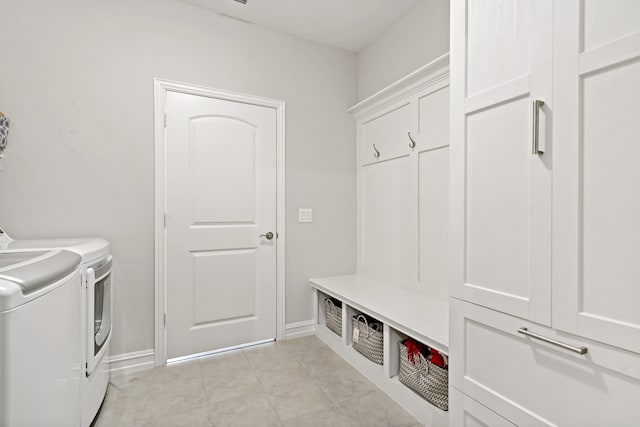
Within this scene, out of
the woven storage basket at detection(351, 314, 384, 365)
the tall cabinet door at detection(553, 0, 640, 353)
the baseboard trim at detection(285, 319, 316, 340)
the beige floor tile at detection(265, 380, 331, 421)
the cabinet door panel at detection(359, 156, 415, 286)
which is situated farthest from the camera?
the baseboard trim at detection(285, 319, 316, 340)

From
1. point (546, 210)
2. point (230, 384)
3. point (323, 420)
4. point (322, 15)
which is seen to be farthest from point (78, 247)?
point (322, 15)

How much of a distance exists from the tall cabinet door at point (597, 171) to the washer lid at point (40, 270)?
66.1 inches

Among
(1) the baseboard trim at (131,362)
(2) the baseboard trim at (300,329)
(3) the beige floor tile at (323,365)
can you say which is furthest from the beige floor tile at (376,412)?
(1) the baseboard trim at (131,362)

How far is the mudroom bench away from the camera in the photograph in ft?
5.34

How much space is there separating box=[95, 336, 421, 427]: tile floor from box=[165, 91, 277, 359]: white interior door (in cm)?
29

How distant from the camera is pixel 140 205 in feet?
7.27

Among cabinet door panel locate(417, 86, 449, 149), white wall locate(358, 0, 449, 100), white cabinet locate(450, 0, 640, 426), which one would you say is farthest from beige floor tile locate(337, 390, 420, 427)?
white wall locate(358, 0, 449, 100)

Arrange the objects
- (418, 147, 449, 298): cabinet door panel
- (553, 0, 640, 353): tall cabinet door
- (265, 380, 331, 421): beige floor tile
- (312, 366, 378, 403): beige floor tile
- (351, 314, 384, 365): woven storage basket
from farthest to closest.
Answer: (418, 147, 449, 298): cabinet door panel < (351, 314, 384, 365): woven storage basket < (312, 366, 378, 403): beige floor tile < (265, 380, 331, 421): beige floor tile < (553, 0, 640, 353): tall cabinet door

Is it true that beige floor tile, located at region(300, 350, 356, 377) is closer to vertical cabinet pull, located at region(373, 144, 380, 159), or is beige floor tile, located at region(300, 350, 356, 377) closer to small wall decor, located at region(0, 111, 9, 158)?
vertical cabinet pull, located at region(373, 144, 380, 159)

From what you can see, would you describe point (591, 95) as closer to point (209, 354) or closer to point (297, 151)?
point (297, 151)

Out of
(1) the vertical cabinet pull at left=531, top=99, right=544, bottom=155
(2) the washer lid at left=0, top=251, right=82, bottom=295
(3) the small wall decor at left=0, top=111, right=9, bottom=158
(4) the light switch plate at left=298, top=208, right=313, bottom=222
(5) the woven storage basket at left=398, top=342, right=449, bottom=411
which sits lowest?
(5) the woven storage basket at left=398, top=342, right=449, bottom=411

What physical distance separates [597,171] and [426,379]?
1.25 m

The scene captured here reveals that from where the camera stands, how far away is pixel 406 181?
2455mm

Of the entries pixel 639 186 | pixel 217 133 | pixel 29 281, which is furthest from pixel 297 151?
pixel 639 186
